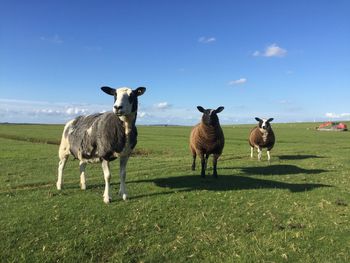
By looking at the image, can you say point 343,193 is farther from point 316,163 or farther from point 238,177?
point 316,163

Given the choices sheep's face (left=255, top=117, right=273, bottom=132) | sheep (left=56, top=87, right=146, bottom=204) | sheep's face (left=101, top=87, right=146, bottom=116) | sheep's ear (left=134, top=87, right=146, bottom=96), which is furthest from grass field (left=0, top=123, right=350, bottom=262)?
sheep's face (left=255, top=117, right=273, bottom=132)

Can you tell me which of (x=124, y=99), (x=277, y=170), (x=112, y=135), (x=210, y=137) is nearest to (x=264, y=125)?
(x=277, y=170)

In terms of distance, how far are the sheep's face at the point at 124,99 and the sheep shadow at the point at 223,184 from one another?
4.40m

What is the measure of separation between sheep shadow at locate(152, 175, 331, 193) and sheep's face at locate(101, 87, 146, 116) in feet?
14.4

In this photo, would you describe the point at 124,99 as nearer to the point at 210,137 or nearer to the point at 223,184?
the point at 223,184

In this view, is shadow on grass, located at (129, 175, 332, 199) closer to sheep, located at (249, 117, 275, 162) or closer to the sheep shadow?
the sheep shadow

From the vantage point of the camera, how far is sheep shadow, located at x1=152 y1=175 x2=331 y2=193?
15.1 m

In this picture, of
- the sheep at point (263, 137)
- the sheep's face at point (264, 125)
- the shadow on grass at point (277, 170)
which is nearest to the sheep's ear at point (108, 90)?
the shadow on grass at point (277, 170)

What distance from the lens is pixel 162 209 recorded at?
11562 mm

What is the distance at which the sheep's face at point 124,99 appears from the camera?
1135cm

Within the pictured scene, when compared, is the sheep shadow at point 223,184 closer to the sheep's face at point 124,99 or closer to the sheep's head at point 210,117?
the sheep's head at point 210,117

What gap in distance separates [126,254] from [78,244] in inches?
50.5

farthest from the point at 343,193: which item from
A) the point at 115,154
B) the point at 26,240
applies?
the point at 26,240

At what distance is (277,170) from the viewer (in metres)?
21.0
